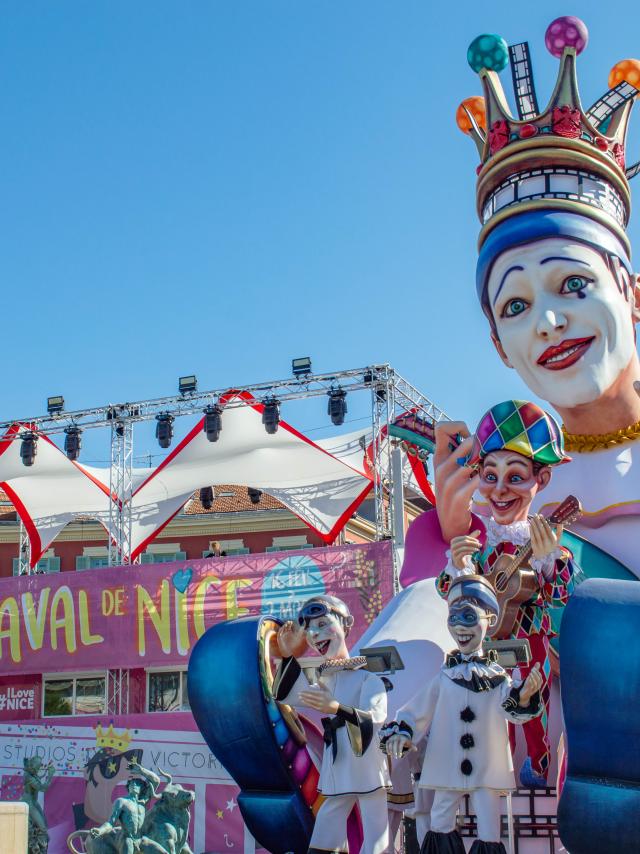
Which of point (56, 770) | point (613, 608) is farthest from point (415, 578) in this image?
point (56, 770)

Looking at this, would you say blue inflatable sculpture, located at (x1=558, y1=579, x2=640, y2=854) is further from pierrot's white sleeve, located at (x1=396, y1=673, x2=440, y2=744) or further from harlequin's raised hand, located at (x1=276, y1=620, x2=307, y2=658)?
harlequin's raised hand, located at (x1=276, y1=620, x2=307, y2=658)

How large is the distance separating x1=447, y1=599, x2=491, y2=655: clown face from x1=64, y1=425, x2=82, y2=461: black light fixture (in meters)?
11.7

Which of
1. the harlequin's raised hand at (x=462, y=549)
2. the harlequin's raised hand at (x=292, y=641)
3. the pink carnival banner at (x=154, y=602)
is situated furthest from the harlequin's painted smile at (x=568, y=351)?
the pink carnival banner at (x=154, y=602)

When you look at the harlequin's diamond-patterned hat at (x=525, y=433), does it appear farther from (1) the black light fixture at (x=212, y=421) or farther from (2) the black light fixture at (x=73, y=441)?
(2) the black light fixture at (x=73, y=441)

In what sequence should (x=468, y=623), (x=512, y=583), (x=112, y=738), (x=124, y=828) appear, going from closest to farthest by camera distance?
(x=468, y=623) → (x=512, y=583) → (x=124, y=828) → (x=112, y=738)

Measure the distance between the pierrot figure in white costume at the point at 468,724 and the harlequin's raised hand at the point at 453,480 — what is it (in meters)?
1.08

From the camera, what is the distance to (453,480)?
6586 mm

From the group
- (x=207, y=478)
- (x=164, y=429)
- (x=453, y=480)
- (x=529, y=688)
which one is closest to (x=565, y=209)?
(x=453, y=480)

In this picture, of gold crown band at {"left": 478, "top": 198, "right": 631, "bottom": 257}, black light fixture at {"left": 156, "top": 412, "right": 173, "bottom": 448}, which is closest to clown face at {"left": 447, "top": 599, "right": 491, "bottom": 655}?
gold crown band at {"left": 478, "top": 198, "right": 631, "bottom": 257}

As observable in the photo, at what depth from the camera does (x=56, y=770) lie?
1338cm

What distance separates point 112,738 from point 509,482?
8.57m

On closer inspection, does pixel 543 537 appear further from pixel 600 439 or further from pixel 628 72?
pixel 628 72

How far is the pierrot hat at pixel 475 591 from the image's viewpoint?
17.8ft

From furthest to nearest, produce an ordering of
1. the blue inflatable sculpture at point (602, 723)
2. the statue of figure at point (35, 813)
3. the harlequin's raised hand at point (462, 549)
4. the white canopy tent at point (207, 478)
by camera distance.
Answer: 1. the white canopy tent at point (207, 478)
2. the statue of figure at point (35, 813)
3. the harlequin's raised hand at point (462, 549)
4. the blue inflatable sculpture at point (602, 723)
